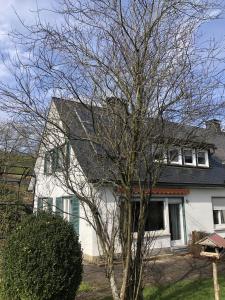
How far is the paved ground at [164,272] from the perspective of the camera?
946 centimetres

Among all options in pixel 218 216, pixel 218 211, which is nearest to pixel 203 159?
pixel 218 211

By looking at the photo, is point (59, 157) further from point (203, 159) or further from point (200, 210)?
point (203, 159)

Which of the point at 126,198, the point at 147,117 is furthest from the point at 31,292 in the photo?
the point at 147,117

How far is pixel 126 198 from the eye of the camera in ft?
18.5

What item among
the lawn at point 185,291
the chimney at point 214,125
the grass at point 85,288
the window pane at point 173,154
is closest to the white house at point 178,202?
the grass at point 85,288

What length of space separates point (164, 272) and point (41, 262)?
21.8 ft

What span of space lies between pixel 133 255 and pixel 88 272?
6.89m

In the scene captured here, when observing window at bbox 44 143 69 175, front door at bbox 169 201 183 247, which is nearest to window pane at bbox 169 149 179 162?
window at bbox 44 143 69 175

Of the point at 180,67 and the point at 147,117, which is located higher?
the point at 180,67

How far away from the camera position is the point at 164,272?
12055mm

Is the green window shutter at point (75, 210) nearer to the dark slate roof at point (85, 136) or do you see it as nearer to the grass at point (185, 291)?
the grass at point (185, 291)

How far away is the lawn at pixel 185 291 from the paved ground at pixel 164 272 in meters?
0.52

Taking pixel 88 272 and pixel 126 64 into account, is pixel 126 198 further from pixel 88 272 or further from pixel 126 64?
pixel 88 272

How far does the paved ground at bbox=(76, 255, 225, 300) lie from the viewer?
9461mm
